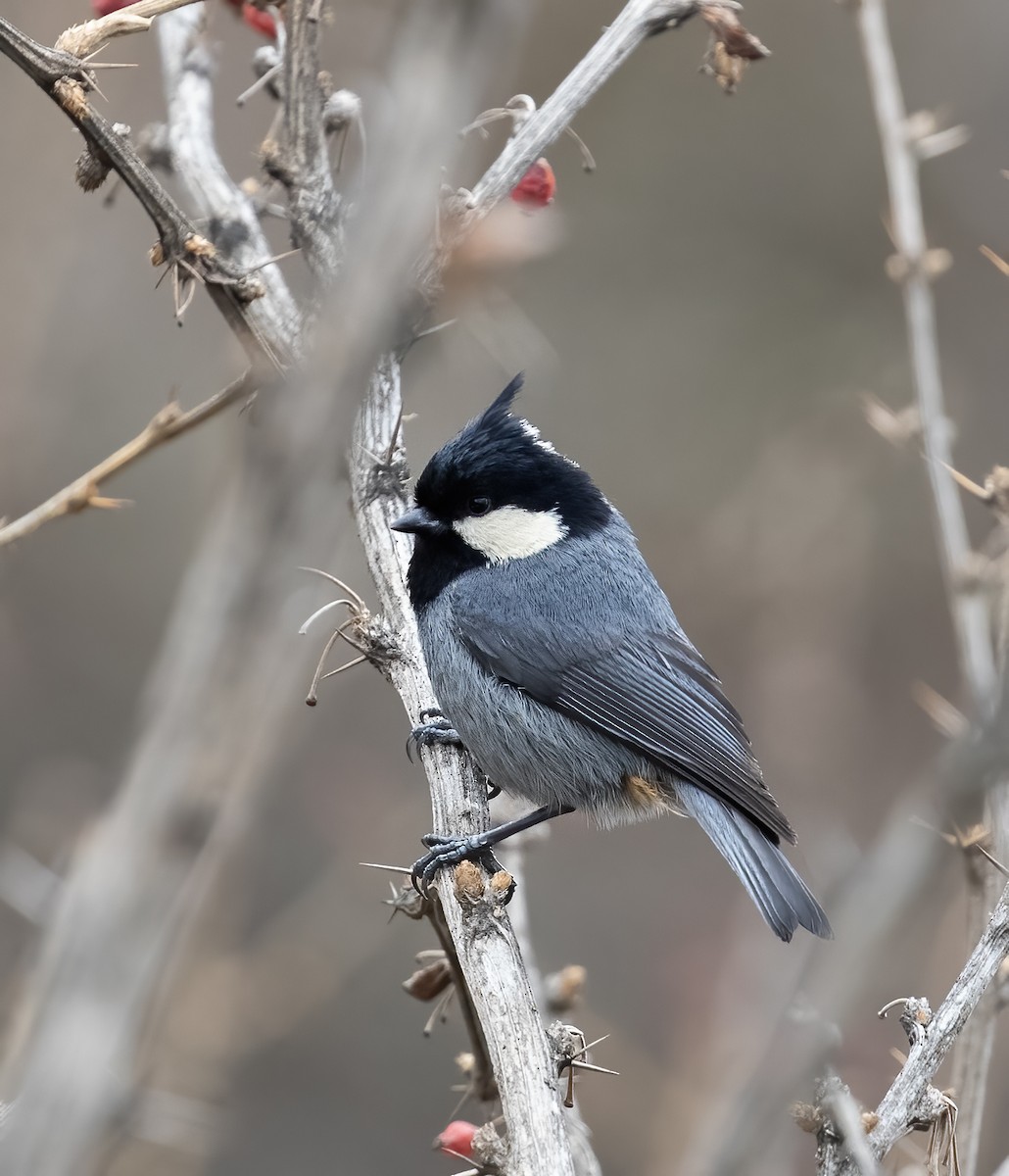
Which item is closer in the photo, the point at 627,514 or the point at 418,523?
the point at 418,523

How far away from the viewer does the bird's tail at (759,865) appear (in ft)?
10.6

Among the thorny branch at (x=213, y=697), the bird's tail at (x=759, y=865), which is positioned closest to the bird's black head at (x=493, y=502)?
the bird's tail at (x=759, y=865)

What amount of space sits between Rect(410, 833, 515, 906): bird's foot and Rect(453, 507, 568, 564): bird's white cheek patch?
932mm

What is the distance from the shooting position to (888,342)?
23.8 ft

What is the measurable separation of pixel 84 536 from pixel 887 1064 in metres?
4.56

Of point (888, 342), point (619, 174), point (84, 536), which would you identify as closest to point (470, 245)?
point (84, 536)

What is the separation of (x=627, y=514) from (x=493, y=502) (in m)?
3.36

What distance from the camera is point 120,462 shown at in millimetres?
2271

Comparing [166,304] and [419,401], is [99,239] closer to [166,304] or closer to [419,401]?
[166,304]

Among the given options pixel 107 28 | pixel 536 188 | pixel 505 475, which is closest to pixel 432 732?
pixel 505 475

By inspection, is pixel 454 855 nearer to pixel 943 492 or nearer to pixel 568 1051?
pixel 568 1051

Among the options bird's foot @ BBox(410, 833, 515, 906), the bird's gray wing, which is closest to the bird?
the bird's gray wing

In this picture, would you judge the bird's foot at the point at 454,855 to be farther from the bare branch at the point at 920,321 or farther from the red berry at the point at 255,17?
the red berry at the point at 255,17

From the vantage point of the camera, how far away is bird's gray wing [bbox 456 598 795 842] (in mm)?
3570
